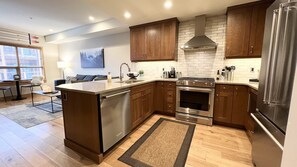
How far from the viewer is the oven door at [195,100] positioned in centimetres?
280

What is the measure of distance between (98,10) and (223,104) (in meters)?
3.75

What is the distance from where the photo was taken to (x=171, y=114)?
336 cm

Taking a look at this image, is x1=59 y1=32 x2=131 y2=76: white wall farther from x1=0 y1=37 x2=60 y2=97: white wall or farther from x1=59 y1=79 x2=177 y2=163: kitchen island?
x1=59 y1=79 x2=177 y2=163: kitchen island

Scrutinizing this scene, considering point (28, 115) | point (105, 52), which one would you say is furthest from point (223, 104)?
point (28, 115)

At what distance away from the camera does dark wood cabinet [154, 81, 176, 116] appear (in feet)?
10.6

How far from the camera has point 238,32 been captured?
2.77 m

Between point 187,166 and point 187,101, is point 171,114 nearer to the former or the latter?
point 187,101

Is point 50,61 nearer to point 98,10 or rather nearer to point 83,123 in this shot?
point 98,10

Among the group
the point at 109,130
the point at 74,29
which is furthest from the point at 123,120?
the point at 74,29

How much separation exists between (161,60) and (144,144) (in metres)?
2.40

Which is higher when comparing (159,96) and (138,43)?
(138,43)

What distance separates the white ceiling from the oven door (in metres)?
1.76

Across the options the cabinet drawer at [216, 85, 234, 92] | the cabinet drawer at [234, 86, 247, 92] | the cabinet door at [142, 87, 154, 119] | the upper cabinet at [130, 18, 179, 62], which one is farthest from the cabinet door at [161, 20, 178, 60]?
the cabinet drawer at [234, 86, 247, 92]

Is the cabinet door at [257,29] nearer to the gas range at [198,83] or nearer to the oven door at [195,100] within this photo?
the gas range at [198,83]
